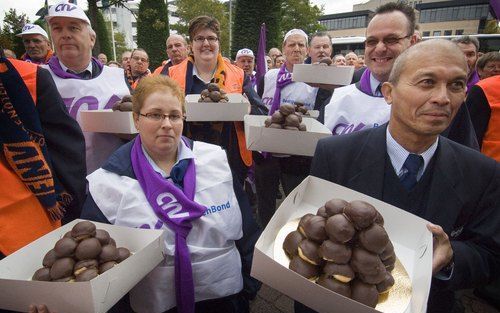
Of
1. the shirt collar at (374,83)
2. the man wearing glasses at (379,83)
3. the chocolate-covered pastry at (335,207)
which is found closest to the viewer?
the chocolate-covered pastry at (335,207)

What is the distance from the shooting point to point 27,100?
5.74 feet

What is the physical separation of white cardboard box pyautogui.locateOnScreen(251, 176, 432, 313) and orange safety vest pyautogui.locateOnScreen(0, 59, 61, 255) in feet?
4.48

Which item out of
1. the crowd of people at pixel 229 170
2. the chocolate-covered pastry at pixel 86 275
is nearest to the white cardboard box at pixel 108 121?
the crowd of people at pixel 229 170

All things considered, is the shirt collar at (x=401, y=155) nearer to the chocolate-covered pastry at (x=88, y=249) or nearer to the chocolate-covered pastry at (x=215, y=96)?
the chocolate-covered pastry at (x=88, y=249)

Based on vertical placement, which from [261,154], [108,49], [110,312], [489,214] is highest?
[108,49]

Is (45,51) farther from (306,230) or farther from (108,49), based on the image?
(108,49)

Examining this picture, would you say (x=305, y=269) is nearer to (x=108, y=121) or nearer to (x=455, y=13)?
(x=108, y=121)

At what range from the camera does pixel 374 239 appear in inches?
41.7

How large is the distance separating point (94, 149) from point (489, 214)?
3124 millimetres

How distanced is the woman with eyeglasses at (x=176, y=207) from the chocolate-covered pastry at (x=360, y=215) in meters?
0.94

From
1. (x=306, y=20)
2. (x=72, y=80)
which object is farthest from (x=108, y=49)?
(x=72, y=80)

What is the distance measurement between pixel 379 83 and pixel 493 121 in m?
1.18

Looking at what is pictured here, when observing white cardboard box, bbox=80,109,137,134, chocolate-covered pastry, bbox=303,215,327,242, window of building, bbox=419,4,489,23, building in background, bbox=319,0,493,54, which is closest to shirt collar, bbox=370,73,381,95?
chocolate-covered pastry, bbox=303,215,327,242

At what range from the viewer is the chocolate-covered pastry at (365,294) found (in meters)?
1.05
